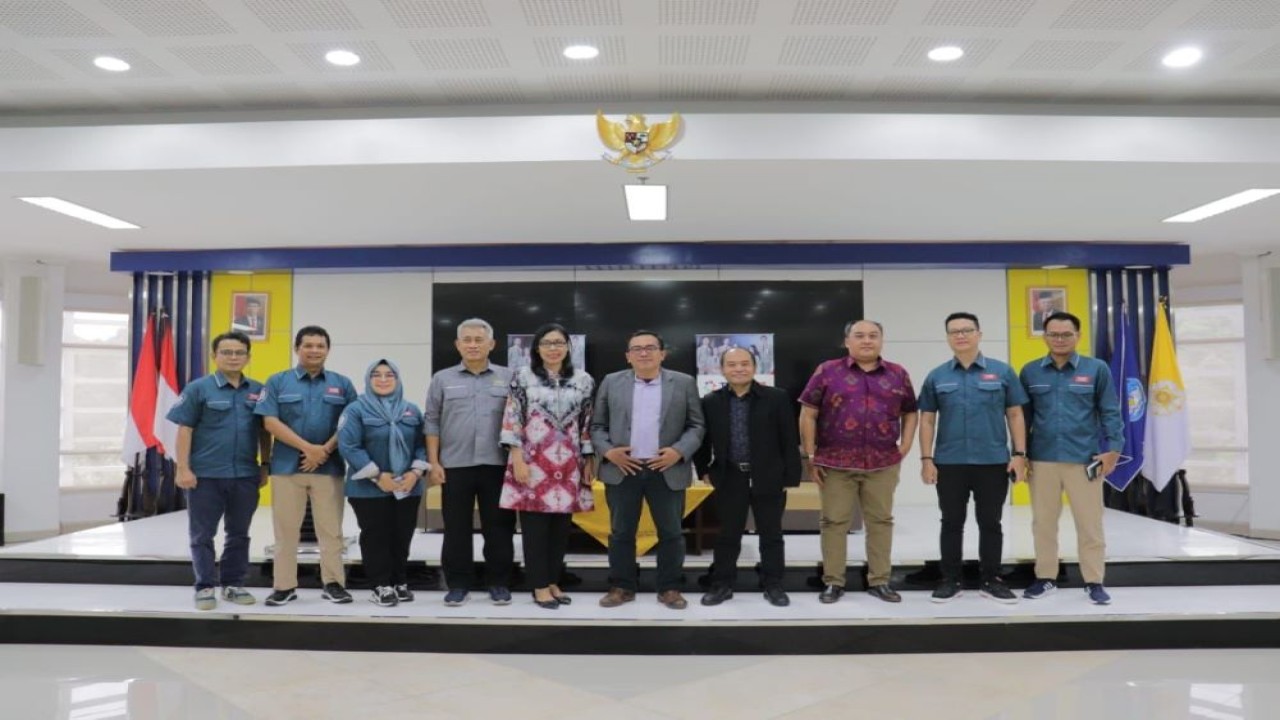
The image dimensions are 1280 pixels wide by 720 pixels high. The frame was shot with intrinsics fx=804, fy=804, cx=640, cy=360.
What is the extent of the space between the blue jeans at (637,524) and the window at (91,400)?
330 inches

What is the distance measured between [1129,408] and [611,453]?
569cm

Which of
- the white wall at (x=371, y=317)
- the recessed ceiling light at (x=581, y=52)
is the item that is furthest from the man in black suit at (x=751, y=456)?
the white wall at (x=371, y=317)

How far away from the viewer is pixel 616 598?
4.02 metres

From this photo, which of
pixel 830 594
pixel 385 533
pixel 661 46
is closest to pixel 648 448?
pixel 830 594

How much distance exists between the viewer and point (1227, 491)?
8750mm

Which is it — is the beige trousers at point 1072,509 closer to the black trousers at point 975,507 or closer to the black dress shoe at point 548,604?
the black trousers at point 975,507

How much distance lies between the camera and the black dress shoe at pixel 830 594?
408 centimetres

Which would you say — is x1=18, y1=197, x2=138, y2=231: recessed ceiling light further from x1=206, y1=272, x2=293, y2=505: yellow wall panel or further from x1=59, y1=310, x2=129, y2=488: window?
x1=59, y1=310, x2=129, y2=488: window

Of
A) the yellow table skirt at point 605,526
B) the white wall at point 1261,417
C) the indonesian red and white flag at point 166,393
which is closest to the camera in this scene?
the yellow table skirt at point 605,526

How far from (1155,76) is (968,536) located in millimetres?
3164

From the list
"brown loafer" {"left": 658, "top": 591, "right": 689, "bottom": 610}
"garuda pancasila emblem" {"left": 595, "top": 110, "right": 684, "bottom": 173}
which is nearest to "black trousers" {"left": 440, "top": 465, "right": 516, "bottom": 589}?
"brown loafer" {"left": 658, "top": 591, "right": 689, "bottom": 610}

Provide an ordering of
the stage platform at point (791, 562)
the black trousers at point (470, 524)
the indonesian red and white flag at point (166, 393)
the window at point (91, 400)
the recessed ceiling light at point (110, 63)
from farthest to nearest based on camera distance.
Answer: the window at point (91, 400)
the indonesian red and white flag at point (166, 393)
the stage platform at point (791, 562)
the recessed ceiling light at point (110, 63)
the black trousers at point (470, 524)

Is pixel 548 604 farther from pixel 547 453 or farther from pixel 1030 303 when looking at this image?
pixel 1030 303

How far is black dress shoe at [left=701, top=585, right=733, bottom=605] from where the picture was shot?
4035 millimetres
